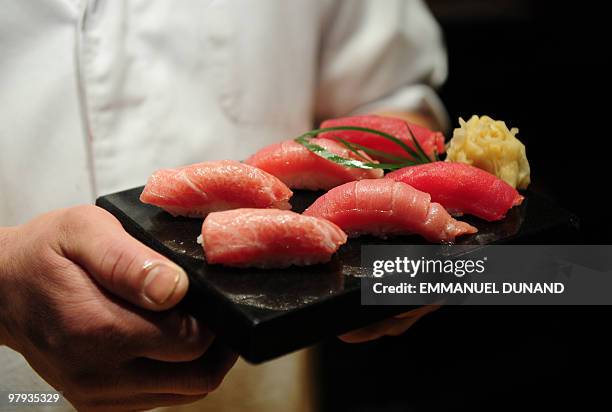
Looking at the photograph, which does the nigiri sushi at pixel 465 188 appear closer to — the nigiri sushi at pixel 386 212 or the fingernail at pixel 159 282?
the nigiri sushi at pixel 386 212

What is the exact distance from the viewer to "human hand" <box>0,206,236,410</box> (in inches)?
43.9

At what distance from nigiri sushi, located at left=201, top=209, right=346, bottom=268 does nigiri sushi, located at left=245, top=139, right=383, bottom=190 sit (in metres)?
0.28

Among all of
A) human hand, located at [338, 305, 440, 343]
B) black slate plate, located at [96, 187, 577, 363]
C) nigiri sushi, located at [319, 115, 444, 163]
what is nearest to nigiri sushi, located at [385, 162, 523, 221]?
black slate plate, located at [96, 187, 577, 363]

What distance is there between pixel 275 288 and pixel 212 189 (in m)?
0.29

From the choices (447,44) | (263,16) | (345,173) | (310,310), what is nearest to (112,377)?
(310,310)

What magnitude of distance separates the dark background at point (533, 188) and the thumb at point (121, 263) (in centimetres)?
160

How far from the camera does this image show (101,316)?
45.8 inches

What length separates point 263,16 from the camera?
73.7 inches

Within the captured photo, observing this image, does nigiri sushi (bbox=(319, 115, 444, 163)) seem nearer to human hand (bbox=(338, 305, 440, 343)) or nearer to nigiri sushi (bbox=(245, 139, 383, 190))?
nigiri sushi (bbox=(245, 139, 383, 190))

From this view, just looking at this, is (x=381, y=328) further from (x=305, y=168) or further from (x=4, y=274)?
(x=4, y=274)

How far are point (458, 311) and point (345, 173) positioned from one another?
1572mm

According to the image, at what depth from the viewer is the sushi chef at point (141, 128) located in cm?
118

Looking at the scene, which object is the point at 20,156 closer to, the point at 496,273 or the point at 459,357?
the point at 496,273

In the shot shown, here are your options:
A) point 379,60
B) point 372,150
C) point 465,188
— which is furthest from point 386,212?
point 379,60
